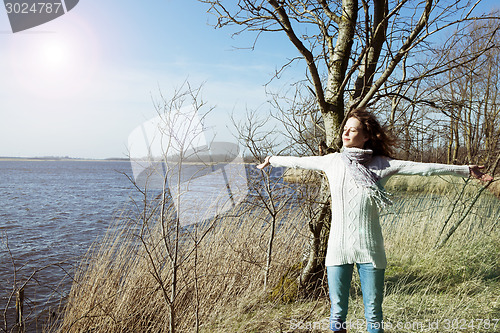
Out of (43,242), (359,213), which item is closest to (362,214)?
(359,213)

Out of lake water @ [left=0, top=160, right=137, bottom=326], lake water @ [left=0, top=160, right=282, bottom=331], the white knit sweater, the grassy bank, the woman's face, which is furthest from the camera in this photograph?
lake water @ [left=0, top=160, right=137, bottom=326]

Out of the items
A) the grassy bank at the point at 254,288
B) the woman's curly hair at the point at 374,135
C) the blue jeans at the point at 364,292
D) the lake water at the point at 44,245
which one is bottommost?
the lake water at the point at 44,245

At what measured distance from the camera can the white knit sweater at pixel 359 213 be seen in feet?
7.21

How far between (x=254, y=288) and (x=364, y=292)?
5.23 feet

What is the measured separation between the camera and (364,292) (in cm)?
225

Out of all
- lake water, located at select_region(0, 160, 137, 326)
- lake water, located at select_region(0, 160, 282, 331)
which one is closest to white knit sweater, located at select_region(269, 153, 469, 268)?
lake water, located at select_region(0, 160, 282, 331)

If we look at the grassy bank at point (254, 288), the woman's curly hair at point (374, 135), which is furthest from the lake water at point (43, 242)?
the woman's curly hair at point (374, 135)

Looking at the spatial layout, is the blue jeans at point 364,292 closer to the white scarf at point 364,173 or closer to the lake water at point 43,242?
the white scarf at point 364,173

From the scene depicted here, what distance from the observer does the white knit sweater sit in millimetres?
2197

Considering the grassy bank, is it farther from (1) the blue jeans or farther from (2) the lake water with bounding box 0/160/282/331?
(1) the blue jeans

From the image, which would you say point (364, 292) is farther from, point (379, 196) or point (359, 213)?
point (379, 196)

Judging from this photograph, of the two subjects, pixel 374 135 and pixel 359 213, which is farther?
pixel 374 135

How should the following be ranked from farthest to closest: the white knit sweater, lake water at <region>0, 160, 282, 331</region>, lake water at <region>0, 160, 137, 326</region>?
lake water at <region>0, 160, 137, 326</region> < lake water at <region>0, 160, 282, 331</region> < the white knit sweater

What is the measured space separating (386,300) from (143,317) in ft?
7.13
